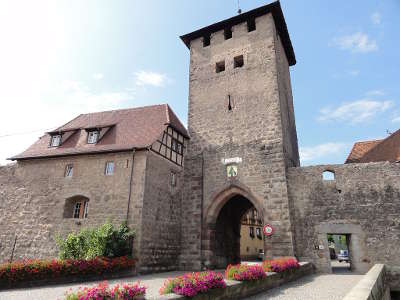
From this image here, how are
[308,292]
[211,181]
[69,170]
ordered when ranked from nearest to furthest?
[308,292] → [69,170] → [211,181]

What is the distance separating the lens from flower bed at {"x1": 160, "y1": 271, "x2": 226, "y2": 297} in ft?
16.1

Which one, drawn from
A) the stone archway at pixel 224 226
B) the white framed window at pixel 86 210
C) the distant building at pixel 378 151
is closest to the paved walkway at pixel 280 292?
the white framed window at pixel 86 210

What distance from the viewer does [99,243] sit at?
11078mm

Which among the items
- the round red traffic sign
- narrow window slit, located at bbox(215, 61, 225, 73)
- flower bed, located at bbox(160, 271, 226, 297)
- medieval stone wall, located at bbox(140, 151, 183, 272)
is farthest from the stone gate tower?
flower bed, located at bbox(160, 271, 226, 297)

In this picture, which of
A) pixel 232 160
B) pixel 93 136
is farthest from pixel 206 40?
pixel 93 136

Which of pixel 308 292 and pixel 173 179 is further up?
pixel 173 179

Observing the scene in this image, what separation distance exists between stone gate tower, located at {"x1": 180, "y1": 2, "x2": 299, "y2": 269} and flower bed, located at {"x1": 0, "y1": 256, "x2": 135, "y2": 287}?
4643mm

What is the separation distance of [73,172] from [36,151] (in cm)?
326

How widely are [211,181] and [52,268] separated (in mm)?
8127

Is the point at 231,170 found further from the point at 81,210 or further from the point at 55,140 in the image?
the point at 55,140

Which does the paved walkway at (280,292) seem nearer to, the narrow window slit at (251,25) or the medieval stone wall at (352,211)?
the medieval stone wall at (352,211)

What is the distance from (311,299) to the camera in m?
6.25

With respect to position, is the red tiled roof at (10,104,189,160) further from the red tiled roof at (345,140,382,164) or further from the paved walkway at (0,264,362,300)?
the red tiled roof at (345,140,382,164)

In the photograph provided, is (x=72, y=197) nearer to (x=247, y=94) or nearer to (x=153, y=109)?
(x=153, y=109)
